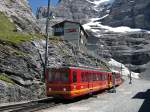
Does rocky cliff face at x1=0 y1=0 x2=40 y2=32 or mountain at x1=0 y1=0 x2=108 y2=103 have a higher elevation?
rocky cliff face at x1=0 y1=0 x2=40 y2=32

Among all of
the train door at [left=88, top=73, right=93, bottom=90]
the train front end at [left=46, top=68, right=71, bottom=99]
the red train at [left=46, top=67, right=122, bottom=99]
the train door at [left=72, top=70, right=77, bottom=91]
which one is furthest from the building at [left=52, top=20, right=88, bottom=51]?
the train front end at [left=46, top=68, right=71, bottom=99]

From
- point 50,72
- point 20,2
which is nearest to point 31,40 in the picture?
point 50,72

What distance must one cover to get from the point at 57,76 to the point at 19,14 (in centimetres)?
4732

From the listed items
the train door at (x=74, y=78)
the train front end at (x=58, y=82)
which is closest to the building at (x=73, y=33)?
the train door at (x=74, y=78)

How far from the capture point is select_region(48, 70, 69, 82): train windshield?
101ft

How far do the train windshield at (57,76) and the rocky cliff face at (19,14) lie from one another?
3515 cm

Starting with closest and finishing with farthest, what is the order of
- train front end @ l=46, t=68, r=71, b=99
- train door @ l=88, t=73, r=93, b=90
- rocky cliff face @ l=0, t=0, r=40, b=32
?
train front end @ l=46, t=68, r=71, b=99, train door @ l=88, t=73, r=93, b=90, rocky cliff face @ l=0, t=0, r=40, b=32

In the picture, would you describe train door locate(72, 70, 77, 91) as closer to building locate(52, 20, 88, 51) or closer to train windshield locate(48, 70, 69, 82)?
train windshield locate(48, 70, 69, 82)

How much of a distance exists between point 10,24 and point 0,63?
28829 millimetres

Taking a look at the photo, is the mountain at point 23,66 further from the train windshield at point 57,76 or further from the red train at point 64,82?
the train windshield at point 57,76

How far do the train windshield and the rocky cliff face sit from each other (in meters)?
35.2

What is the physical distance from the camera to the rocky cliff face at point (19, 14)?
7006 cm

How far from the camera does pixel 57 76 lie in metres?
31.2

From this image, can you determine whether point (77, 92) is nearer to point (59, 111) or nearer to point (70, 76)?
point (70, 76)
